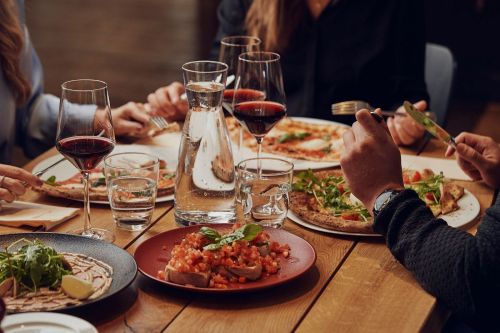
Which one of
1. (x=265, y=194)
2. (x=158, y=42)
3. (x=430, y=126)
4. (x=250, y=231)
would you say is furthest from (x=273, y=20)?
(x=158, y=42)

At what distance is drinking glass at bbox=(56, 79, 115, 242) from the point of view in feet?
5.50

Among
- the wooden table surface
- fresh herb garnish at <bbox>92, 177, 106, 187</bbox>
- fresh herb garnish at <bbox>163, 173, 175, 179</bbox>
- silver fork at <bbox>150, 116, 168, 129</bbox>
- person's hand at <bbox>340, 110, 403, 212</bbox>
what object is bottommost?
silver fork at <bbox>150, 116, 168, 129</bbox>

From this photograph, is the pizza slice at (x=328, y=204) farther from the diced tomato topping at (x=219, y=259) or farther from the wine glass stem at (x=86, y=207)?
the wine glass stem at (x=86, y=207)

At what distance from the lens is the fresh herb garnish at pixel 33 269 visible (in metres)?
1.44

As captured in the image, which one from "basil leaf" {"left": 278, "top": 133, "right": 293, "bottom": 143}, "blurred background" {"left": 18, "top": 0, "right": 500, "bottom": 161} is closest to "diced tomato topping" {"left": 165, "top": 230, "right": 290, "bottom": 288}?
"basil leaf" {"left": 278, "top": 133, "right": 293, "bottom": 143}

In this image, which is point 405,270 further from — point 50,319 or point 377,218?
point 50,319

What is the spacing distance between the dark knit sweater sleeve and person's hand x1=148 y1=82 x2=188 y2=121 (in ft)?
3.39

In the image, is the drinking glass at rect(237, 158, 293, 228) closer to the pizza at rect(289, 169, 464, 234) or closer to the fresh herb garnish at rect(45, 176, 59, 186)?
the pizza at rect(289, 169, 464, 234)

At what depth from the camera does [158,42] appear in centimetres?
598

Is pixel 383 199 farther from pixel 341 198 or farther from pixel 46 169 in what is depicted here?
pixel 46 169

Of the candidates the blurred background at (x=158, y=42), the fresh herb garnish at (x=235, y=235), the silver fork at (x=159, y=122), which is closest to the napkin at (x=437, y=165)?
the silver fork at (x=159, y=122)

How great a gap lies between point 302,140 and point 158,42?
3682 mm

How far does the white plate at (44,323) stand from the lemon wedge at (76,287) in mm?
99

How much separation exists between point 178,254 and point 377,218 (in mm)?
402
